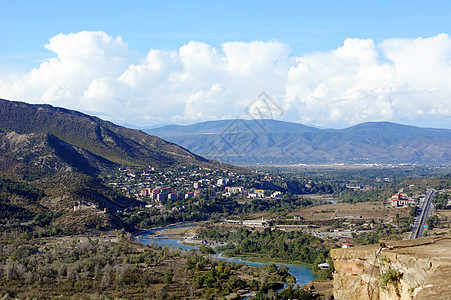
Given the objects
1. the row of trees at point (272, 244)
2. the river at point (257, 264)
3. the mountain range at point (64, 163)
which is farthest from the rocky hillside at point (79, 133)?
the row of trees at point (272, 244)

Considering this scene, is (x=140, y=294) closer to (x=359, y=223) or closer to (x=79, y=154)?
(x=359, y=223)

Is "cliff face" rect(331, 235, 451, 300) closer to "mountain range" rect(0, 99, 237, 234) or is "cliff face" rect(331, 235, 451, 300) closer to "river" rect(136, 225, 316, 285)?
"river" rect(136, 225, 316, 285)

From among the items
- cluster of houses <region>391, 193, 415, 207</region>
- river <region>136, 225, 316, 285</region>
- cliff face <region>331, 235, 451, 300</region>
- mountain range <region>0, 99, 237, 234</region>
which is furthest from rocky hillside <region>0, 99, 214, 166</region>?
cliff face <region>331, 235, 451, 300</region>

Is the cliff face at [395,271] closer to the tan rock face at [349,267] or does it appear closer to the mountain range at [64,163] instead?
the tan rock face at [349,267]

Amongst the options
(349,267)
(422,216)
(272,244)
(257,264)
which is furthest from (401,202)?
(349,267)

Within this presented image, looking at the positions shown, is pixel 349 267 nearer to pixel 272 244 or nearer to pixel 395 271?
pixel 395 271
